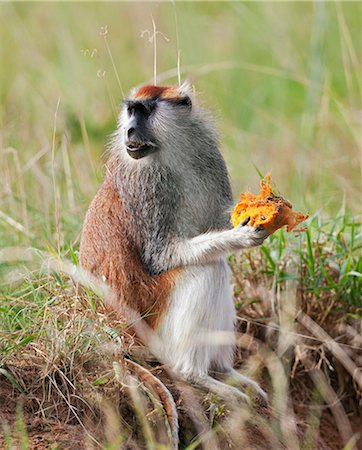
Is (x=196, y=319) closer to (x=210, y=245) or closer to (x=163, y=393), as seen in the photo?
(x=210, y=245)

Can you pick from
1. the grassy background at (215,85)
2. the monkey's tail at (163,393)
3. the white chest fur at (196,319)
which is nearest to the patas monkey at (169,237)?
the white chest fur at (196,319)

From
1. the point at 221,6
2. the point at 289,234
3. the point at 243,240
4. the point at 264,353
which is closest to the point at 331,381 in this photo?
the point at 264,353

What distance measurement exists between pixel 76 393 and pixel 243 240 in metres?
0.96

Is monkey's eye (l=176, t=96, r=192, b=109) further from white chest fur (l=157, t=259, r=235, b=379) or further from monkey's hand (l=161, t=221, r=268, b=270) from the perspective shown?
white chest fur (l=157, t=259, r=235, b=379)

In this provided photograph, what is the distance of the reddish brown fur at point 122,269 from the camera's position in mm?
4168

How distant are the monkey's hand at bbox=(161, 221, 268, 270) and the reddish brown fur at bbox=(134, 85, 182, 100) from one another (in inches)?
26.5

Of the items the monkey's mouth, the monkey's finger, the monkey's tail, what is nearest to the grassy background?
the monkey's mouth

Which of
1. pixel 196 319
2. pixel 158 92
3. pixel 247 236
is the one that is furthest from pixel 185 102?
pixel 196 319

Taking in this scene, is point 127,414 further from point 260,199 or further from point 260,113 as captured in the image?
point 260,113

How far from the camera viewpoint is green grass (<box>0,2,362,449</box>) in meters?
3.77

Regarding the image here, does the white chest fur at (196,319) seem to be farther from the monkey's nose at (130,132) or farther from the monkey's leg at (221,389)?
the monkey's nose at (130,132)

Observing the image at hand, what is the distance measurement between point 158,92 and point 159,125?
170 millimetres

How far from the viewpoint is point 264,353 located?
4578 mm

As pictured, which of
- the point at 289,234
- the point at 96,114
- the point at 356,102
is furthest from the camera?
the point at 96,114
